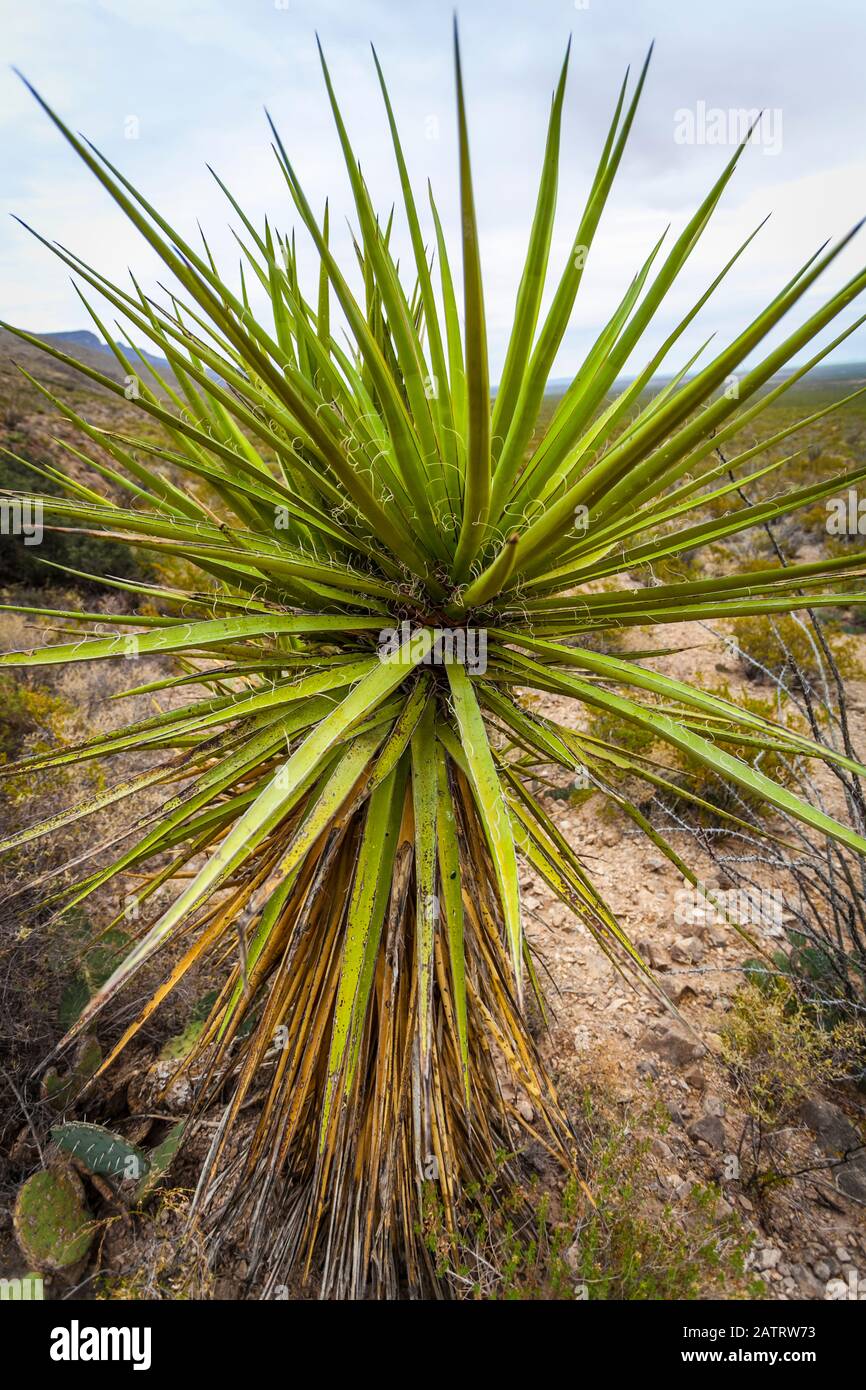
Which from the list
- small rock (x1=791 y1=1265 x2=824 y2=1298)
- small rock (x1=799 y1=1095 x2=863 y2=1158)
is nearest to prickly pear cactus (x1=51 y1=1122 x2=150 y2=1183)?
small rock (x1=791 y1=1265 x2=824 y2=1298)

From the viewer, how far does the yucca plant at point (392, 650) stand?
1.15 m

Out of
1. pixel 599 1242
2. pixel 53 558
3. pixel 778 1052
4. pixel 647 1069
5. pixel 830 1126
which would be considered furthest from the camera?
pixel 53 558

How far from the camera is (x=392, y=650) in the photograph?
139 centimetres

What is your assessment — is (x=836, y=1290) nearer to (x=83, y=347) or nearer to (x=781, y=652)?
(x=781, y=652)

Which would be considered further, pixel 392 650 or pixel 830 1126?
pixel 830 1126

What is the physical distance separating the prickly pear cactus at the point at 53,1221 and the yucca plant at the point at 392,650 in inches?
29.4

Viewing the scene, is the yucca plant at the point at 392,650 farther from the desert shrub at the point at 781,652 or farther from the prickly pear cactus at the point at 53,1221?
the desert shrub at the point at 781,652

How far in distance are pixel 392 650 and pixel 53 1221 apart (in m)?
2.72

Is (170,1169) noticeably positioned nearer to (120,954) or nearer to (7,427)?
(120,954)

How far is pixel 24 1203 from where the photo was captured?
2.32 m

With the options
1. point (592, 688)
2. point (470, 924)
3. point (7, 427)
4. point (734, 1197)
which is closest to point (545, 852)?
point (470, 924)

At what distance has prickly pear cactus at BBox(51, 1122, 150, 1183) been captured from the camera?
2412 mm

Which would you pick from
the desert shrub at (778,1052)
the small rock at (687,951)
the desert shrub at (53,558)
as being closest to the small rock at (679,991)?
the small rock at (687,951)

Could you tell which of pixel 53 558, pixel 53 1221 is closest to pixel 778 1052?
pixel 53 1221
